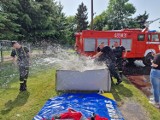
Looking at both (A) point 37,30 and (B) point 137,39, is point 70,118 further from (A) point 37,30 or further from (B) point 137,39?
(A) point 37,30

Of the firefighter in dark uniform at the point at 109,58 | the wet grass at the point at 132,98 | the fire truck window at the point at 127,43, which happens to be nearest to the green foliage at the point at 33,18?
the fire truck window at the point at 127,43

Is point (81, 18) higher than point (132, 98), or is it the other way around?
point (81, 18)

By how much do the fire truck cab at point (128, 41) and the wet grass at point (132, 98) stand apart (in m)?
6.80

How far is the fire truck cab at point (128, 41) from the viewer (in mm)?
16078

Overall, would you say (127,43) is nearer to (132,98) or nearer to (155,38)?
(155,38)

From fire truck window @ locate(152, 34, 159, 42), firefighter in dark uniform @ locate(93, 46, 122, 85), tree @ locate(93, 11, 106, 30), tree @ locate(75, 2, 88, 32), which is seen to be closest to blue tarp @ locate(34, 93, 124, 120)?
firefighter in dark uniform @ locate(93, 46, 122, 85)

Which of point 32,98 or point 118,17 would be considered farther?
point 118,17

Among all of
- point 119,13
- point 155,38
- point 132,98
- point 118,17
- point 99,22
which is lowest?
point 132,98

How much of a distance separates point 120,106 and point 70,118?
2109 mm

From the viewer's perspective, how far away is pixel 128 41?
16500mm

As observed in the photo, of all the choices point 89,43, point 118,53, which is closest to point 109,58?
point 118,53

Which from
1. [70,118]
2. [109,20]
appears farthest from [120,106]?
[109,20]

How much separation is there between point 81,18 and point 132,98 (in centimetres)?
5877

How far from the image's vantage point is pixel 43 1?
28.2m
